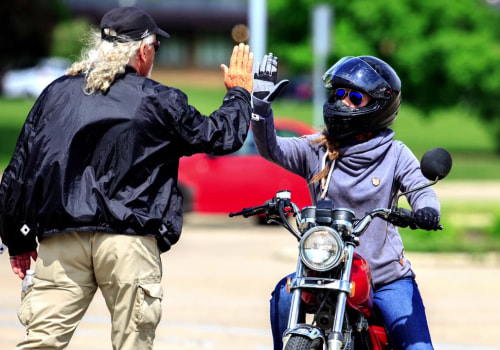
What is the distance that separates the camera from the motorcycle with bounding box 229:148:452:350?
4.45 metres

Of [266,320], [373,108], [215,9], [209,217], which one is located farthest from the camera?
[215,9]

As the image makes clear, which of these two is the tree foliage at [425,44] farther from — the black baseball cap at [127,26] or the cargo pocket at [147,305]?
the cargo pocket at [147,305]

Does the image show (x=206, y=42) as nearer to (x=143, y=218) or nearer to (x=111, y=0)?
(x=111, y=0)

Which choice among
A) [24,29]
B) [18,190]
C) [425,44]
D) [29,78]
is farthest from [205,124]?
[29,78]

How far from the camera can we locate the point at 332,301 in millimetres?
4570

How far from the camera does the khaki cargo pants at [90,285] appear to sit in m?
4.79

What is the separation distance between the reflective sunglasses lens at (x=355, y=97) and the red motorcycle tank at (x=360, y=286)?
2.71 feet

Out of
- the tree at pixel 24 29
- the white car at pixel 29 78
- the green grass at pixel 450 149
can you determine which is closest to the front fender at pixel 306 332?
the green grass at pixel 450 149

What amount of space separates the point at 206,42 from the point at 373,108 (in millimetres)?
72598

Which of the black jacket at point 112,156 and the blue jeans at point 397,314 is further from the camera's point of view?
the blue jeans at point 397,314

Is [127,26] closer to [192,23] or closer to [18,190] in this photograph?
[18,190]

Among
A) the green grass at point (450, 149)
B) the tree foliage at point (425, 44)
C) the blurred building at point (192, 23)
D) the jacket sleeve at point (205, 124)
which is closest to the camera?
the jacket sleeve at point (205, 124)

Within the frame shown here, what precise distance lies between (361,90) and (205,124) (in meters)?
0.83

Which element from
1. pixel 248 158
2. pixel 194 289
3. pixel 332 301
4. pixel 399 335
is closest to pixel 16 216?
pixel 332 301
